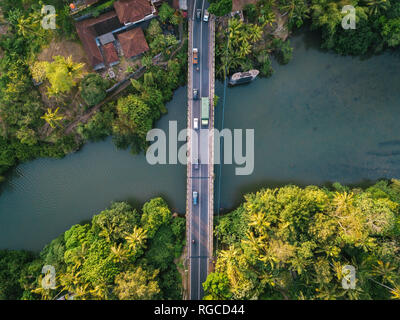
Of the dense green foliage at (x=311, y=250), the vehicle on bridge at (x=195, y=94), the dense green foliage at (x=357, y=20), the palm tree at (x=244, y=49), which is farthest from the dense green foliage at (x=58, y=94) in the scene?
the dense green foliage at (x=311, y=250)

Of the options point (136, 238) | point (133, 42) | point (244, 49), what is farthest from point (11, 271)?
point (244, 49)

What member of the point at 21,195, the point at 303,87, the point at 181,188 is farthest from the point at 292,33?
the point at 21,195

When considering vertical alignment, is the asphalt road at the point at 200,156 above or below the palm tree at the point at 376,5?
below

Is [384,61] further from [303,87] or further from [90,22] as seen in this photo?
[90,22]

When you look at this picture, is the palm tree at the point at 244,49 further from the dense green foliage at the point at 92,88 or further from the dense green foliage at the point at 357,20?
the dense green foliage at the point at 92,88

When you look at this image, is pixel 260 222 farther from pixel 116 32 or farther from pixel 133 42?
pixel 116 32

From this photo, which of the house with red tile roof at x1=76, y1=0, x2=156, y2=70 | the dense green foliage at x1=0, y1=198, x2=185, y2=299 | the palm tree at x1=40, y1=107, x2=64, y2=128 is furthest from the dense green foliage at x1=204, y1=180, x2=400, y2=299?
the palm tree at x1=40, y1=107, x2=64, y2=128

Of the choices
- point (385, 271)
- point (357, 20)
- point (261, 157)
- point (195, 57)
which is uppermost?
point (357, 20)
